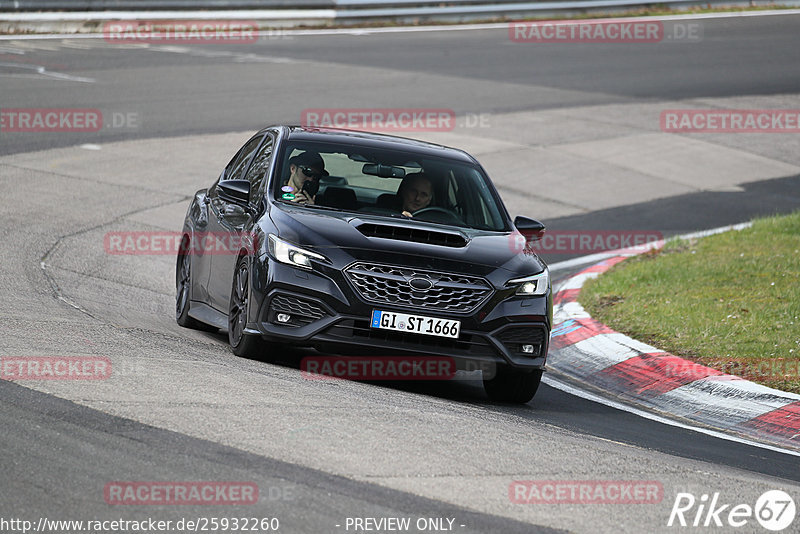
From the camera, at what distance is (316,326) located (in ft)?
25.2

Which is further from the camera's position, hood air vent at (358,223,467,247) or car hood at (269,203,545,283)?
hood air vent at (358,223,467,247)

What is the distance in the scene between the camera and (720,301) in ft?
36.4

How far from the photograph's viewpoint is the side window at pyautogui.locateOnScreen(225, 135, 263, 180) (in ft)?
32.3

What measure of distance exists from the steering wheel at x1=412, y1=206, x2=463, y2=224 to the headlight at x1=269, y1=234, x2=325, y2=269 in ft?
3.75

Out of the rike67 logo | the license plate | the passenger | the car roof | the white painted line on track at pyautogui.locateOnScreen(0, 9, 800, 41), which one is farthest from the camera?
the white painted line on track at pyautogui.locateOnScreen(0, 9, 800, 41)

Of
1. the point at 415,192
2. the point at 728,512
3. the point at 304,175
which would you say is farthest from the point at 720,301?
the point at 728,512

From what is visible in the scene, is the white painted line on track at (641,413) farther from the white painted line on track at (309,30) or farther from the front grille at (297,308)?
the white painted line on track at (309,30)

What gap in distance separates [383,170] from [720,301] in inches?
149

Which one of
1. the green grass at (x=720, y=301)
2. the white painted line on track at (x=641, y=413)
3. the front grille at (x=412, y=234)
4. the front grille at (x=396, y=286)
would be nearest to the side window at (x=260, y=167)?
the front grille at (x=412, y=234)

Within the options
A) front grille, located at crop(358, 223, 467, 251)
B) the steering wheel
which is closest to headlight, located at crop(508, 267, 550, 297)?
front grille, located at crop(358, 223, 467, 251)

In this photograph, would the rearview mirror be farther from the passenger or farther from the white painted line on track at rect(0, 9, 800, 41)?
the white painted line on track at rect(0, 9, 800, 41)

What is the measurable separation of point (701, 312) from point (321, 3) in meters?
22.3

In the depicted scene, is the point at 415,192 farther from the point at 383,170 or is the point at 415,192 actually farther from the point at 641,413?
the point at 641,413

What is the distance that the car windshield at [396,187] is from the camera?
344 inches
